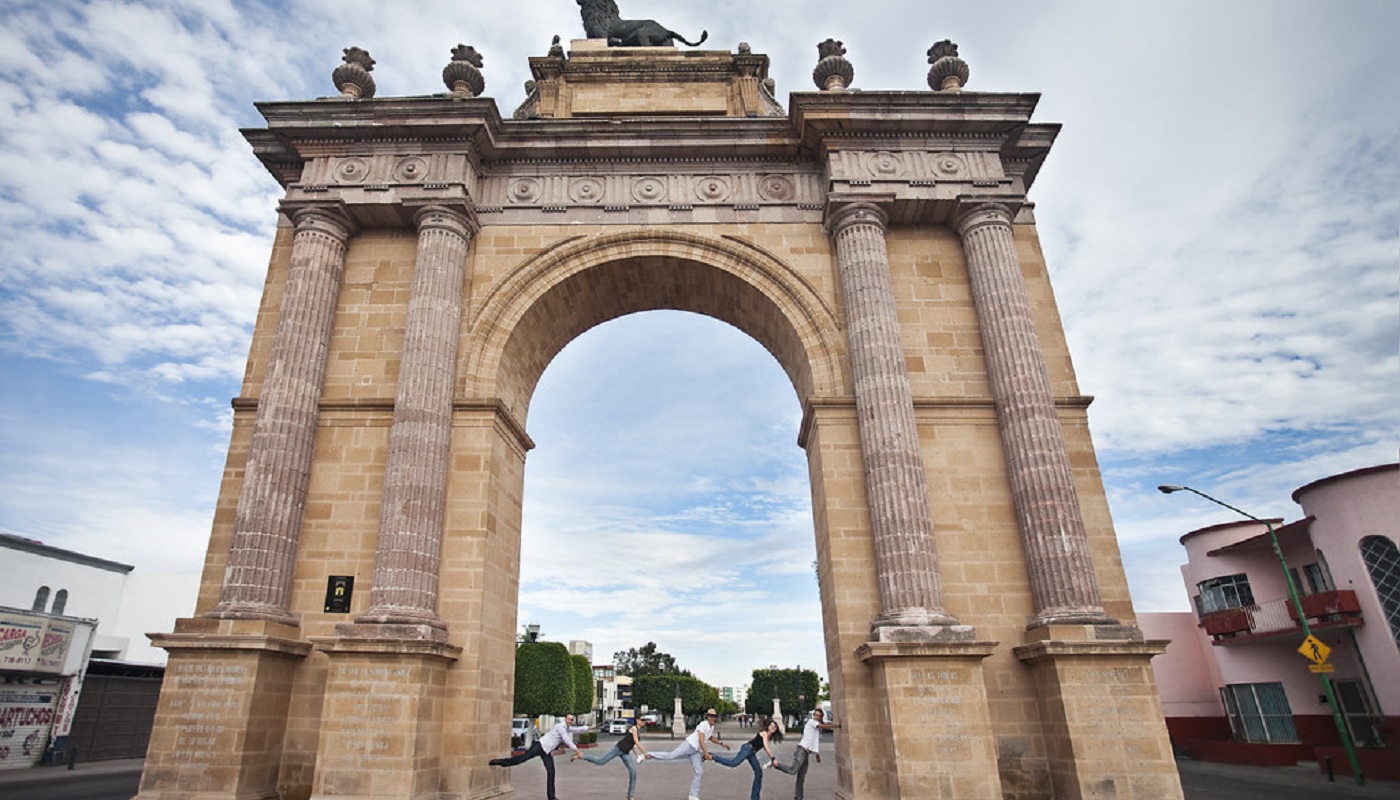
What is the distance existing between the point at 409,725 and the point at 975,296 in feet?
39.2

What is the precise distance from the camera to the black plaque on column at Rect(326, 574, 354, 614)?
12.1 metres

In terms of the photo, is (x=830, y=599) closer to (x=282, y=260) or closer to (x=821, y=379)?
(x=821, y=379)

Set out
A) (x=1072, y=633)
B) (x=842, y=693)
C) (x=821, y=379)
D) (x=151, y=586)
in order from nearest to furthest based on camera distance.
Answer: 1. (x=1072, y=633)
2. (x=842, y=693)
3. (x=821, y=379)
4. (x=151, y=586)

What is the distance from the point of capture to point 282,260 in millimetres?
14711

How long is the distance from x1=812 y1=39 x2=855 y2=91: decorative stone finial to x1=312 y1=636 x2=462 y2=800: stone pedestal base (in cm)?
1299

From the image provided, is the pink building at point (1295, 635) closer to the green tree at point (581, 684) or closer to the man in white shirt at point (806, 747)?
the man in white shirt at point (806, 747)

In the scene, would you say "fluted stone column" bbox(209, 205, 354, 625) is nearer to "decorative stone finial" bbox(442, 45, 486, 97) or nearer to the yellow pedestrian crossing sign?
"decorative stone finial" bbox(442, 45, 486, 97)

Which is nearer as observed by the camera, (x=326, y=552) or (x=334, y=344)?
(x=326, y=552)

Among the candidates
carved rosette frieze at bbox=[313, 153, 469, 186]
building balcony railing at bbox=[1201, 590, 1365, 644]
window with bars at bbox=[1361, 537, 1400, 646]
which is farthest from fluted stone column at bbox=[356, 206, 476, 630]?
window with bars at bbox=[1361, 537, 1400, 646]

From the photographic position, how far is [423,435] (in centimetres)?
1241

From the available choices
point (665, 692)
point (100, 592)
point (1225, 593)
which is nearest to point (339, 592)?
point (1225, 593)

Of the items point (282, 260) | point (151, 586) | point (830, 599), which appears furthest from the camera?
point (151, 586)

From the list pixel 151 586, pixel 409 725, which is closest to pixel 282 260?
pixel 409 725

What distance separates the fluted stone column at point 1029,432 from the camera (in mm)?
11509
